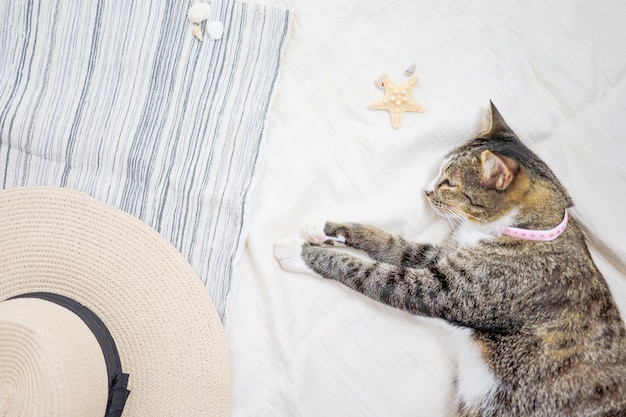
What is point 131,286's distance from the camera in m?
1.09

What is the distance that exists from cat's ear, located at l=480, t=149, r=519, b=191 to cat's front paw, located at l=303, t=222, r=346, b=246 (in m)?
0.39

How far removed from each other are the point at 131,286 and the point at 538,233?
0.96 metres

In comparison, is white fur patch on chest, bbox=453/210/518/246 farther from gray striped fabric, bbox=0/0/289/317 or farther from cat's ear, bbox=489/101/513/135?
gray striped fabric, bbox=0/0/289/317

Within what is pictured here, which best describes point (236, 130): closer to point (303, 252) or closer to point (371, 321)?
point (303, 252)

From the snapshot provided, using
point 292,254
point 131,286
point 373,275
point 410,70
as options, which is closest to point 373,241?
point 373,275

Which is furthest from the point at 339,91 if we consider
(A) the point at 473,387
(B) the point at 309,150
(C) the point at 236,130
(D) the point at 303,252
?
(A) the point at 473,387

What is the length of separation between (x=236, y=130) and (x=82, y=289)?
0.55m

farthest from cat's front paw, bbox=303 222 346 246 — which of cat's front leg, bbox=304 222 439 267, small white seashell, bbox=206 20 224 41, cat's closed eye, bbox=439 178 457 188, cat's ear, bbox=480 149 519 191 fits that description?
small white seashell, bbox=206 20 224 41

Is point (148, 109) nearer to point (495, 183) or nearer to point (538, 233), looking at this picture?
point (495, 183)

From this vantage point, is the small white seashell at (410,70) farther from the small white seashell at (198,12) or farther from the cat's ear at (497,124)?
the small white seashell at (198,12)

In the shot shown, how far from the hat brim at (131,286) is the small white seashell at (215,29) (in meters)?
0.54

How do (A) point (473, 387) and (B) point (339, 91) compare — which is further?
(B) point (339, 91)

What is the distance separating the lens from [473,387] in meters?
1.20

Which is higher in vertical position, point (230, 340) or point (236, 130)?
point (236, 130)
